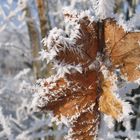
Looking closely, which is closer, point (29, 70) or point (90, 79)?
point (90, 79)

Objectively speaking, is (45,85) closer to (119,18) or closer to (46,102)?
(46,102)

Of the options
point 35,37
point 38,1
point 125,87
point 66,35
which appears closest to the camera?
point 66,35

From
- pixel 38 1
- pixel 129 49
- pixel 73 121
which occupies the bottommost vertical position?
pixel 73 121

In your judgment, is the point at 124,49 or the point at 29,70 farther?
the point at 29,70

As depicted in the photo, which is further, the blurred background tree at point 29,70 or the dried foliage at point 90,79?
the blurred background tree at point 29,70

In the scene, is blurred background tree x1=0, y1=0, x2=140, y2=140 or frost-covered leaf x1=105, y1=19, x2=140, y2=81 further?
blurred background tree x1=0, y1=0, x2=140, y2=140

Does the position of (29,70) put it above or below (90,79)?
above

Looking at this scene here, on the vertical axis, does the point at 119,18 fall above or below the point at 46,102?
above

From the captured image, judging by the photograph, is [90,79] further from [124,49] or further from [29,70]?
[29,70]

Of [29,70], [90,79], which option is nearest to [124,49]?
[90,79]

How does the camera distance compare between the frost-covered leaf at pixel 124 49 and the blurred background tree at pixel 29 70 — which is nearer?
the frost-covered leaf at pixel 124 49

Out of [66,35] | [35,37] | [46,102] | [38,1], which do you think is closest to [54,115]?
[46,102]
